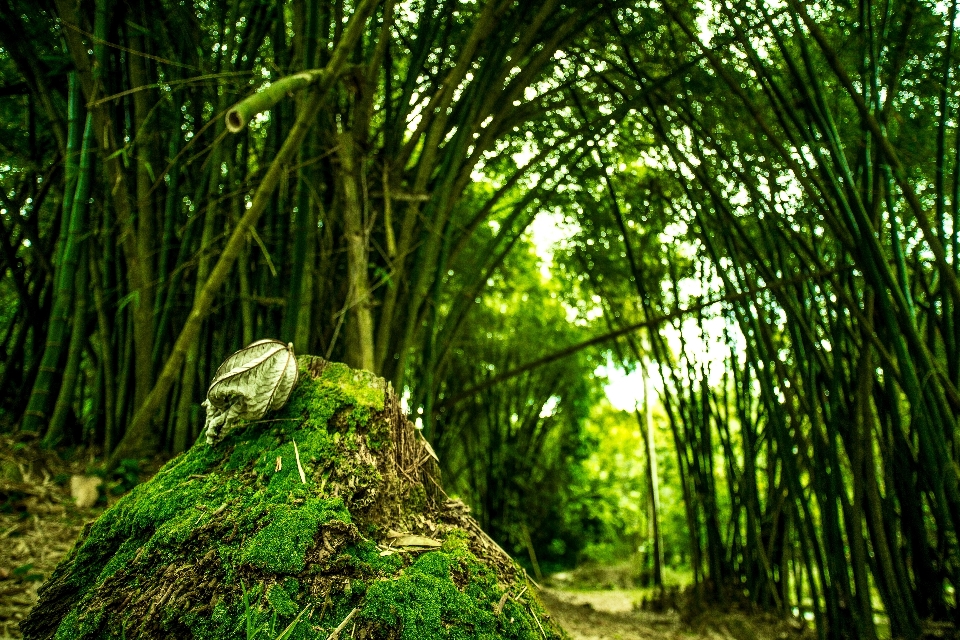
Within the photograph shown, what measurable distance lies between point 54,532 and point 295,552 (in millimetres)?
1121

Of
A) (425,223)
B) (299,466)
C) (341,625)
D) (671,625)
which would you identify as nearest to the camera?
(341,625)

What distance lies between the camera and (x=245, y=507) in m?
0.90

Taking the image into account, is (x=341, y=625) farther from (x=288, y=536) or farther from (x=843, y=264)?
(x=843, y=264)

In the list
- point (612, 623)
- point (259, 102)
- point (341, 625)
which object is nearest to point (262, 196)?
point (259, 102)

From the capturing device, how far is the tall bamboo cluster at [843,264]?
5.10 feet

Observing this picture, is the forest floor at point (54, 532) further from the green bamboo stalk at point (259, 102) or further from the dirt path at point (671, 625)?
the green bamboo stalk at point (259, 102)

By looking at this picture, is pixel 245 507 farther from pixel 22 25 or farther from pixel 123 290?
pixel 22 25

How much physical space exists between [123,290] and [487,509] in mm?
3293

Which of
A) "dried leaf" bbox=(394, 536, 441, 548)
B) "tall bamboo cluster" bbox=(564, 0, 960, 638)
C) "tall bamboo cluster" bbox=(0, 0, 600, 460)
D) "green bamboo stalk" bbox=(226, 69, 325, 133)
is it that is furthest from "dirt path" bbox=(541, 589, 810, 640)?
"green bamboo stalk" bbox=(226, 69, 325, 133)

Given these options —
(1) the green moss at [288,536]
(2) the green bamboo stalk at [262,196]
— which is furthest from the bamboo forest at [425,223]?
(1) the green moss at [288,536]

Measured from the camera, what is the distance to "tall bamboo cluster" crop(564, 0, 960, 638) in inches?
61.2

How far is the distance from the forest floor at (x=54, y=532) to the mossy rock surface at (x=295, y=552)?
36cm

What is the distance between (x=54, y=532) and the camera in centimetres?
154

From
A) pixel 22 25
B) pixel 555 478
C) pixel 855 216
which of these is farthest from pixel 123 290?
pixel 555 478
